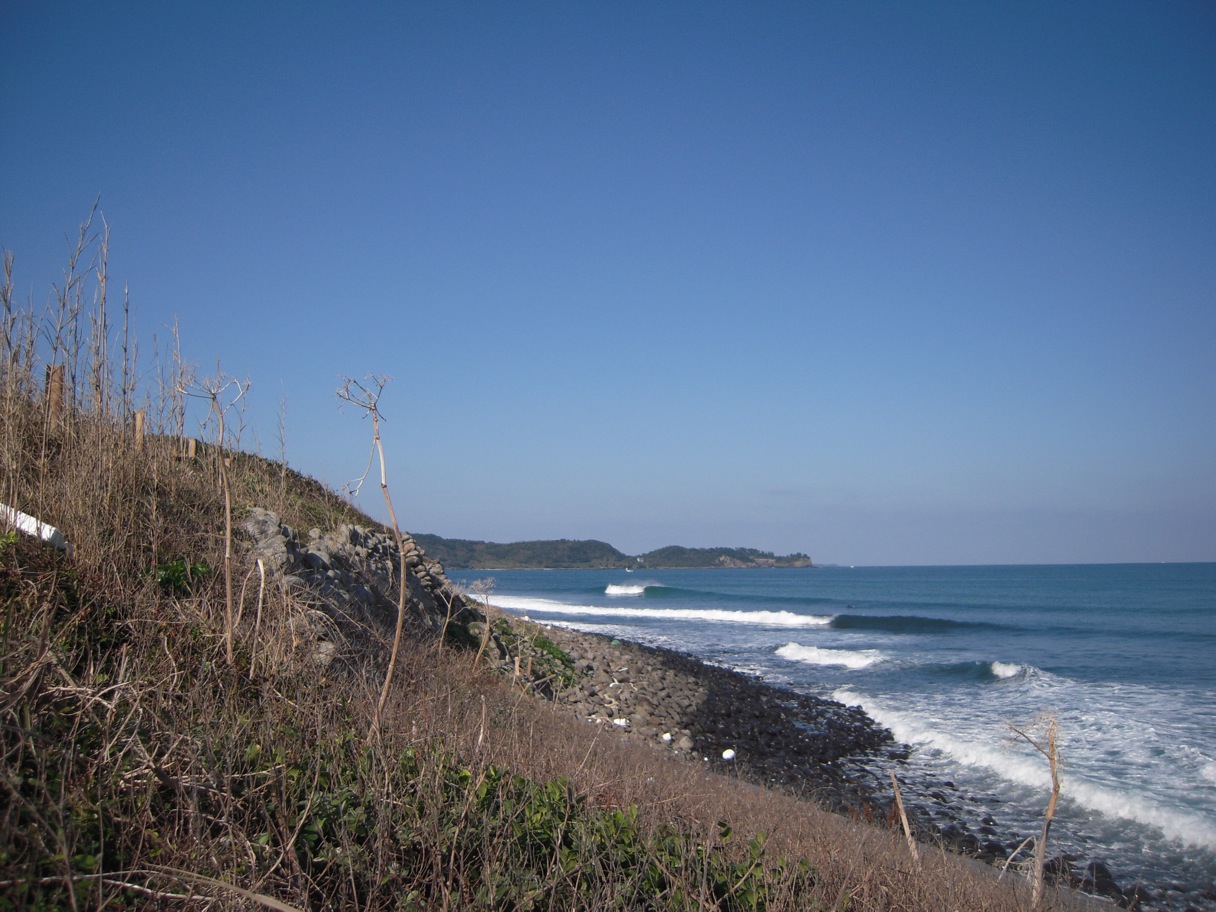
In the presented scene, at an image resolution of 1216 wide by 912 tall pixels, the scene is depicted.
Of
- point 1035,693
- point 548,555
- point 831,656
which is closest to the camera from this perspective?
point 1035,693

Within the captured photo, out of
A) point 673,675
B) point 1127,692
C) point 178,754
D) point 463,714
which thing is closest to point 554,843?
point 178,754

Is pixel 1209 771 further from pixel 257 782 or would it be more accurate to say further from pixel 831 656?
pixel 831 656

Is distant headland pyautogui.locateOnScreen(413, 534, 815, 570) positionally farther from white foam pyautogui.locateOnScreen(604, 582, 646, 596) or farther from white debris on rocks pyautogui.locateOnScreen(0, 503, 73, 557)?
white debris on rocks pyautogui.locateOnScreen(0, 503, 73, 557)

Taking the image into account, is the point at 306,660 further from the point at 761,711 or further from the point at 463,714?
the point at 761,711

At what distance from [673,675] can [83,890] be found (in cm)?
1929

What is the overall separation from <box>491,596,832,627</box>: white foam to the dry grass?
3548cm

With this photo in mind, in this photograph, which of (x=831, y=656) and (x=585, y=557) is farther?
(x=585, y=557)

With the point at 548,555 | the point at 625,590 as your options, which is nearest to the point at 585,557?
the point at 548,555

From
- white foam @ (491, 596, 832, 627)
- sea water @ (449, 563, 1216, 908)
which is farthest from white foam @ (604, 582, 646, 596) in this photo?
sea water @ (449, 563, 1216, 908)

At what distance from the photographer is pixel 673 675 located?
21.1m

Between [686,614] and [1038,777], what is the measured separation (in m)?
39.5

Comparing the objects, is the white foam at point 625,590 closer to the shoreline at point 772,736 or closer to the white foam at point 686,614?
the white foam at point 686,614

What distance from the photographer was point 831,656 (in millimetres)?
28594

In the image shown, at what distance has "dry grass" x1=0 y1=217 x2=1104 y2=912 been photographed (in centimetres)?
309
